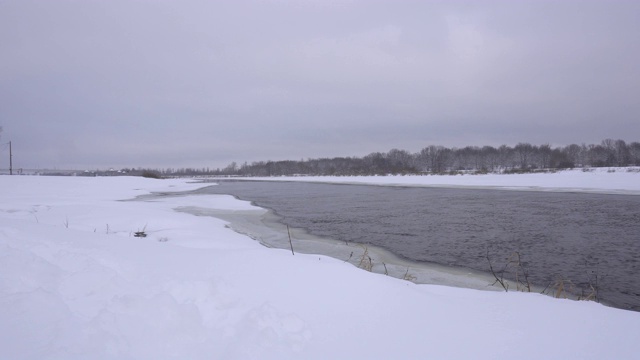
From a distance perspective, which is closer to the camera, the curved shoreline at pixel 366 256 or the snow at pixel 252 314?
the snow at pixel 252 314

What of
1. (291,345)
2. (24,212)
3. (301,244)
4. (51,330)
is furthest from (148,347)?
(24,212)

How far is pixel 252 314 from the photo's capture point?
8.59 feet

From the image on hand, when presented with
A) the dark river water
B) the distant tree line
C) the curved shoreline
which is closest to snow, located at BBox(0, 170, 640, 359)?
the curved shoreline

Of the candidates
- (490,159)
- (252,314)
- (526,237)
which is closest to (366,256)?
(252,314)

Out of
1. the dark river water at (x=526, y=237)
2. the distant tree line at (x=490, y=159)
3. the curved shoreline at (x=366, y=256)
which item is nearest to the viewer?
the curved shoreline at (x=366, y=256)

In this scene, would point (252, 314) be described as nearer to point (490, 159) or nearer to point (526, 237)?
point (526, 237)

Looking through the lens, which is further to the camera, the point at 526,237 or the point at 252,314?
the point at 526,237

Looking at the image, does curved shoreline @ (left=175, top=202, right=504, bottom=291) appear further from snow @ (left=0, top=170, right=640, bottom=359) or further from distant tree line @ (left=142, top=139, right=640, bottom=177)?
distant tree line @ (left=142, top=139, right=640, bottom=177)

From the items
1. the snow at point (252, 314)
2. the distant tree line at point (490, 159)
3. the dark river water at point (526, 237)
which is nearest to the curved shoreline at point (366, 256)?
the dark river water at point (526, 237)

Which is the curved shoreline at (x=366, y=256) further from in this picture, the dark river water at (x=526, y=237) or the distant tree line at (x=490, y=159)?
the distant tree line at (x=490, y=159)

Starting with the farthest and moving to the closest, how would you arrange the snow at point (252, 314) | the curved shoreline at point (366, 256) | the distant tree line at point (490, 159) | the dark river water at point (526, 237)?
the distant tree line at point (490, 159) → the dark river water at point (526, 237) → the curved shoreline at point (366, 256) → the snow at point (252, 314)

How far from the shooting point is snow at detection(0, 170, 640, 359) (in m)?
2.21

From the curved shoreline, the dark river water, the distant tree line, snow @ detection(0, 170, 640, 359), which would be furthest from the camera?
the distant tree line

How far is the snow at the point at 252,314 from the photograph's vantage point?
7.27ft
